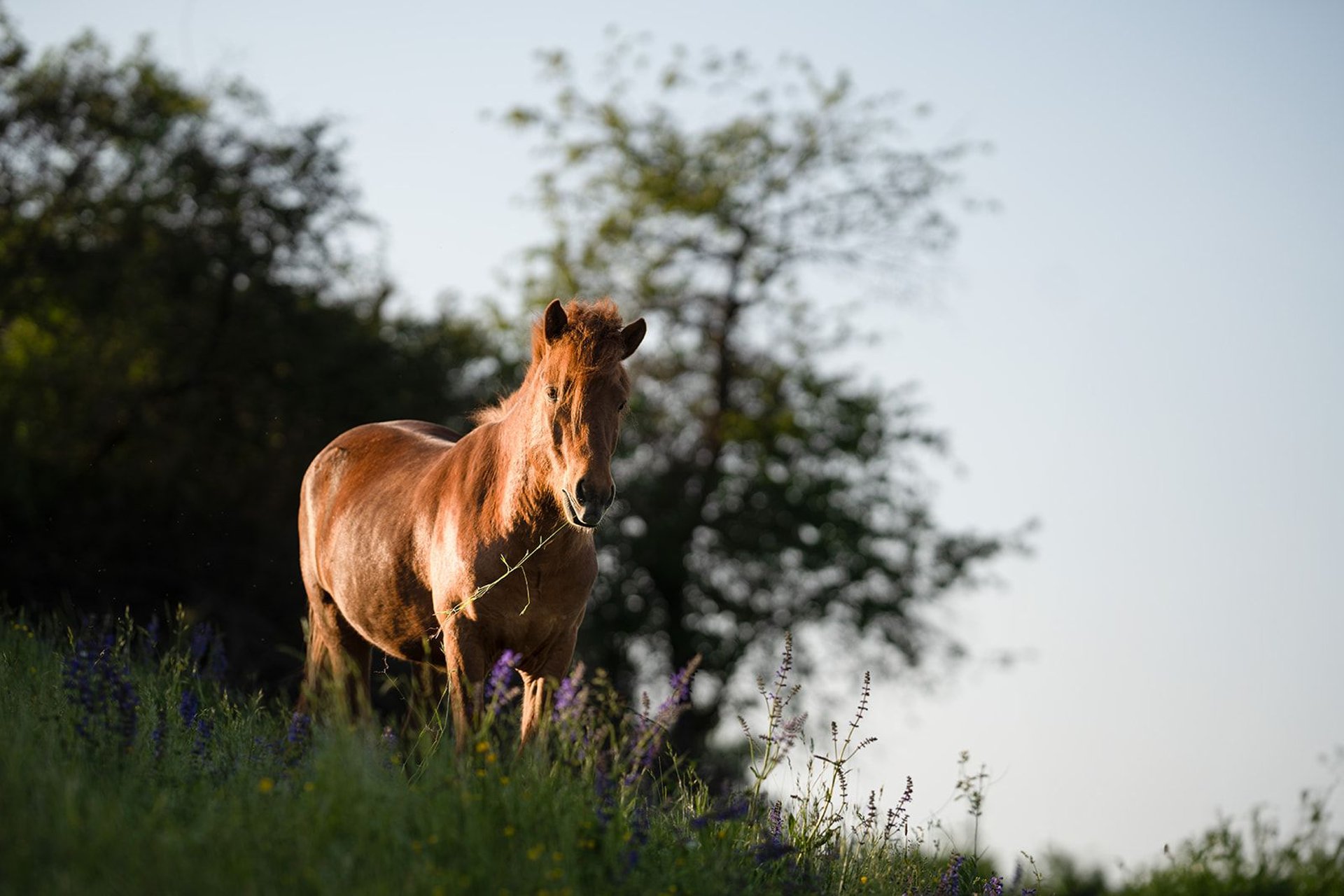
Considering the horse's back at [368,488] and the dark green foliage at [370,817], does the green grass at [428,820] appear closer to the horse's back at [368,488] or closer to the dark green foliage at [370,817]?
the dark green foliage at [370,817]

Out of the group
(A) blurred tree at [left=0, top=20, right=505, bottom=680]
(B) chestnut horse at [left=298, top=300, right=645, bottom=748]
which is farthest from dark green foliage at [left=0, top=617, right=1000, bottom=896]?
(A) blurred tree at [left=0, top=20, right=505, bottom=680]

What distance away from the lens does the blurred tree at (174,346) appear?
22172 mm

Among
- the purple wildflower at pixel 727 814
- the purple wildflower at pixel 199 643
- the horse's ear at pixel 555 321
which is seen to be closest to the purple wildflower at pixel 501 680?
the purple wildflower at pixel 727 814

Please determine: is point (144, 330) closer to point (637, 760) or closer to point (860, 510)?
point (860, 510)

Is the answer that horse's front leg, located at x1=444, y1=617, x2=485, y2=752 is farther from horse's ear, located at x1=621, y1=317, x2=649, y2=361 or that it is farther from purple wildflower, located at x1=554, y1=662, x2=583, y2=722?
horse's ear, located at x1=621, y1=317, x2=649, y2=361

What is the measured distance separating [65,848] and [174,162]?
927 inches

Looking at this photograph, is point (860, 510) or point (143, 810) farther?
point (860, 510)

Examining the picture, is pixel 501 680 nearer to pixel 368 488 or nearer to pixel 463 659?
pixel 463 659

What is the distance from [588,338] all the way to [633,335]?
Answer: 438 mm

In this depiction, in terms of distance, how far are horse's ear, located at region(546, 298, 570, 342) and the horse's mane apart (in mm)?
23

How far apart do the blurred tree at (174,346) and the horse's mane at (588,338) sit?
51.9 feet

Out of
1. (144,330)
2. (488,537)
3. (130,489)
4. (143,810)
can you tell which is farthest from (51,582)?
(143,810)

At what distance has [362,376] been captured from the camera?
24.7 meters

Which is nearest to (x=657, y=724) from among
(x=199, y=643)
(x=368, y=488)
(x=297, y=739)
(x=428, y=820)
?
(x=428, y=820)
